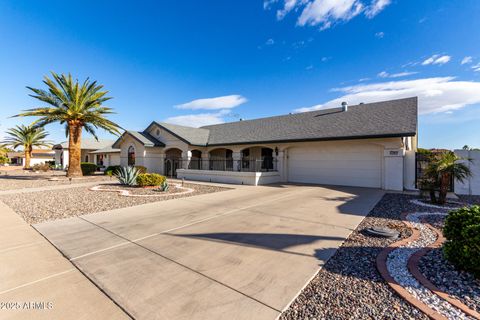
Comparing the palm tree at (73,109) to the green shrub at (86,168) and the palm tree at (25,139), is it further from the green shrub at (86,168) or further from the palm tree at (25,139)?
the palm tree at (25,139)

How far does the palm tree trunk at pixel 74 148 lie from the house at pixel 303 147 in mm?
4833

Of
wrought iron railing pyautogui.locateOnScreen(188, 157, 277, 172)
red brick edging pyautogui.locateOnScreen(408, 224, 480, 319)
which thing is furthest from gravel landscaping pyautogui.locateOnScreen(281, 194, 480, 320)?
wrought iron railing pyautogui.locateOnScreen(188, 157, 277, 172)

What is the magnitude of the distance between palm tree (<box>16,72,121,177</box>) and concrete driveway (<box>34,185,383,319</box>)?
16.1 m

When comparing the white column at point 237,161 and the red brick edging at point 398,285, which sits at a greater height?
the white column at point 237,161

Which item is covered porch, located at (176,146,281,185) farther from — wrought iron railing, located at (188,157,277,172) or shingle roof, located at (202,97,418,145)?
shingle roof, located at (202,97,418,145)

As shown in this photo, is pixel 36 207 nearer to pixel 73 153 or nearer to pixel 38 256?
pixel 38 256

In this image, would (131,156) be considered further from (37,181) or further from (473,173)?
(473,173)

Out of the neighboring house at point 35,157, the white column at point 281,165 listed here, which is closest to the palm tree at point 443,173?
the white column at point 281,165

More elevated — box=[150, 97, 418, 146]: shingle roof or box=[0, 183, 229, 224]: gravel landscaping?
box=[150, 97, 418, 146]: shingle roof

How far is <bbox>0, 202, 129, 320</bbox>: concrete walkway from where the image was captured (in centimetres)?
298

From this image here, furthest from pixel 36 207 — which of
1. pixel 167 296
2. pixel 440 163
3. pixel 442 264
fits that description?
pixel 440 163

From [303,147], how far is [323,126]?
2192mm

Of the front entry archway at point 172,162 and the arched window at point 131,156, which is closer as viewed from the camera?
the front entry archway at point 172,162

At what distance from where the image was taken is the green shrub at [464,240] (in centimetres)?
355
